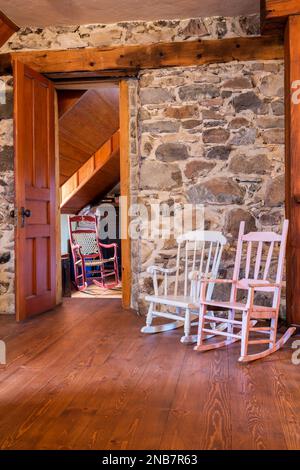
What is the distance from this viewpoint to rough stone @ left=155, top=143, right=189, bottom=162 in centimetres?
439

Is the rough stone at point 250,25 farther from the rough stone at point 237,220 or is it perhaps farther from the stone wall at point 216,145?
the rough stone at point 237,220

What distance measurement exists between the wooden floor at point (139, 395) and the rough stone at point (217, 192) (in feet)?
4.49

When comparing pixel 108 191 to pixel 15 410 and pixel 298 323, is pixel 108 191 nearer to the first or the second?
pixel 298 323

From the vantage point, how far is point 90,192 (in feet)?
27.6

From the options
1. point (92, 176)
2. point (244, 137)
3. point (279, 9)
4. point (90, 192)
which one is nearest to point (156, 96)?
point (244, 137)

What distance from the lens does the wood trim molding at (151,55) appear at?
169 inches

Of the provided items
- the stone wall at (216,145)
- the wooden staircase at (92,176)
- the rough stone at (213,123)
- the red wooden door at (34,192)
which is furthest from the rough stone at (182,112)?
the wooden staircase at (92,176)

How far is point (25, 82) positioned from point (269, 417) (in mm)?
3577

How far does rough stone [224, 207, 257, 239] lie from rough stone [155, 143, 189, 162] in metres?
0.69

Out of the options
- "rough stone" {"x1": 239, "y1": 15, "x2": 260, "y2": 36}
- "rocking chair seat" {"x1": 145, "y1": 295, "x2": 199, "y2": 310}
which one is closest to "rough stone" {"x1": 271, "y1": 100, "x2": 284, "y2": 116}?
"rough stone" {"x1": 239, "y1": 15, "x2": 260, "y2": 36}

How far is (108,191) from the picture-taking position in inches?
363

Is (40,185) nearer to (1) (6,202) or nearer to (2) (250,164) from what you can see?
(1) (6,202)

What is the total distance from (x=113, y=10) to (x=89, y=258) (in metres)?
4.44
